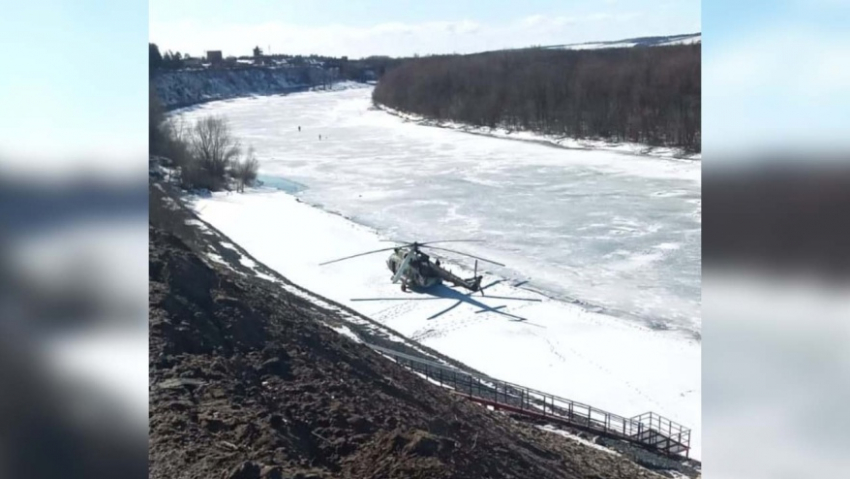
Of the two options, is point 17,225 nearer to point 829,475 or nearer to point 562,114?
point 829,475

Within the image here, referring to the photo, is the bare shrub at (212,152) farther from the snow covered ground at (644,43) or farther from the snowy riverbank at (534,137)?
the snow covered ground at (644,43)

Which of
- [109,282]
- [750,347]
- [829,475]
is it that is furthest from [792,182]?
[109,282]

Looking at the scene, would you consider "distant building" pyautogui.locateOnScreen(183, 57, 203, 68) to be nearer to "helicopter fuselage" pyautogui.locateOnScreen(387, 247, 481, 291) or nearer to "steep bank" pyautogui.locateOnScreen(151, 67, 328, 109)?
"steep bank" pyautogui.locateOnScreen(151, 67, 328, 109)

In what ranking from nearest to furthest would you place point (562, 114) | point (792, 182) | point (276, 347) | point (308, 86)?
point (792, 182) → point (276, 347) → point (308, 86) → point (562, 114)

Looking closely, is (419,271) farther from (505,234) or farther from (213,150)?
(213,150)

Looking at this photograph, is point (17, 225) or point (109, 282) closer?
point (17, 225)

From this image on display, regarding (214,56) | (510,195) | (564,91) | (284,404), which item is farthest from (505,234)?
(214,56)

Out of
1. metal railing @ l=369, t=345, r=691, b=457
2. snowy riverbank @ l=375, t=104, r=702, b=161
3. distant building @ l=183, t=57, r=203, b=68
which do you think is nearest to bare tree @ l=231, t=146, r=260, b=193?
snowy riverbank @ l=375, t=104, r=702, b=161
